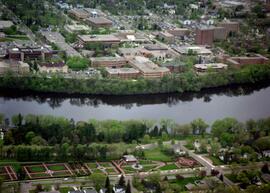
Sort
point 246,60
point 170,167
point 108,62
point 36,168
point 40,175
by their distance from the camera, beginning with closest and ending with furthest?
point 40,175
point 36,168
point 170,167
point 108,62
point 246,60

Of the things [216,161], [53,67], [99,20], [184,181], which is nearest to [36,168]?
[184,181]

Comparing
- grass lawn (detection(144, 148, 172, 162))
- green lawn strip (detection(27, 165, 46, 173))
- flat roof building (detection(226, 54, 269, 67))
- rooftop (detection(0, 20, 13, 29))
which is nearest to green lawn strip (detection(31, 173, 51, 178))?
green lawn strip (detection(27, 165, 46, 173))

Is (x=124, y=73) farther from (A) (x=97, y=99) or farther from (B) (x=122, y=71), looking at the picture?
(A) (x=97, y=99)

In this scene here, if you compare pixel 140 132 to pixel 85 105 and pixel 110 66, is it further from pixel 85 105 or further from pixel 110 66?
pixel 110 66

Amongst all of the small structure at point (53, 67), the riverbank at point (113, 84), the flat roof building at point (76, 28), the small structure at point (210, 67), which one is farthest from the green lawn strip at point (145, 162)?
the flat roof building at point (76, 28)

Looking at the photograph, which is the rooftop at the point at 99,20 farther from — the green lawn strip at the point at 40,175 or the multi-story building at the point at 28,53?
the green lawn strip at the point at 40,175

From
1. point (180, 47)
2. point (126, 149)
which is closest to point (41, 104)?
point (126, 149)
